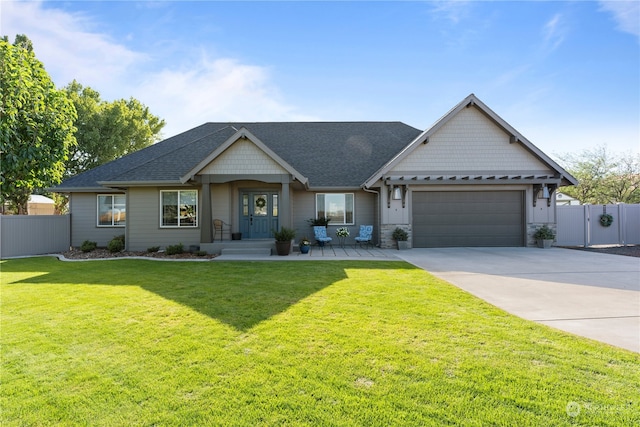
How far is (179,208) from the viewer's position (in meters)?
13.4

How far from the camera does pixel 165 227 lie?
43.7 ft

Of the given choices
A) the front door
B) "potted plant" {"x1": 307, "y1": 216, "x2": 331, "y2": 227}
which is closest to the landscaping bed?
the front door

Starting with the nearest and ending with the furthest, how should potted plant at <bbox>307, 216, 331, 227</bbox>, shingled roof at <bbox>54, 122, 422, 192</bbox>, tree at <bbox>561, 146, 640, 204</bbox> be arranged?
shingled roof at <bbox>54, 122, 422, 192</bbox>
potted plant at <bbox>307, 216, 331, 227</bbox>
tree at <bbox>561, 146, 640, 204</bbox>

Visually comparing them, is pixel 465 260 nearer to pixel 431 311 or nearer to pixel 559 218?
pixel 431 311

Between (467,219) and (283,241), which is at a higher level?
(467,219)

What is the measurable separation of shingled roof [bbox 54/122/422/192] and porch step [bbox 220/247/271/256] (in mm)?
3805

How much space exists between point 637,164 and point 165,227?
Result: 30.1 meters

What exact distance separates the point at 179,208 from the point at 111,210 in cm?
411

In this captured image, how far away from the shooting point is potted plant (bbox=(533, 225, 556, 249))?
13.3m

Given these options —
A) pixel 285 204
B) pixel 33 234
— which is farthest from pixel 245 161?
pixel 33 234

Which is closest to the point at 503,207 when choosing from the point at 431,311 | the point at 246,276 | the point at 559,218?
the point at 559,218

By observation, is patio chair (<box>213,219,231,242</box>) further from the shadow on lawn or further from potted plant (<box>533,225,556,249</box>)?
potted plant (<box>533,225,556,249</box>)

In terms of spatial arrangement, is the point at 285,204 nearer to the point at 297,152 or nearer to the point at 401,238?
the point at 297,152

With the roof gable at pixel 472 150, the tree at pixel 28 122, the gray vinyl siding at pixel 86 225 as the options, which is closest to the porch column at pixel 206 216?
the gray vinyl siding at pixel 86 225
